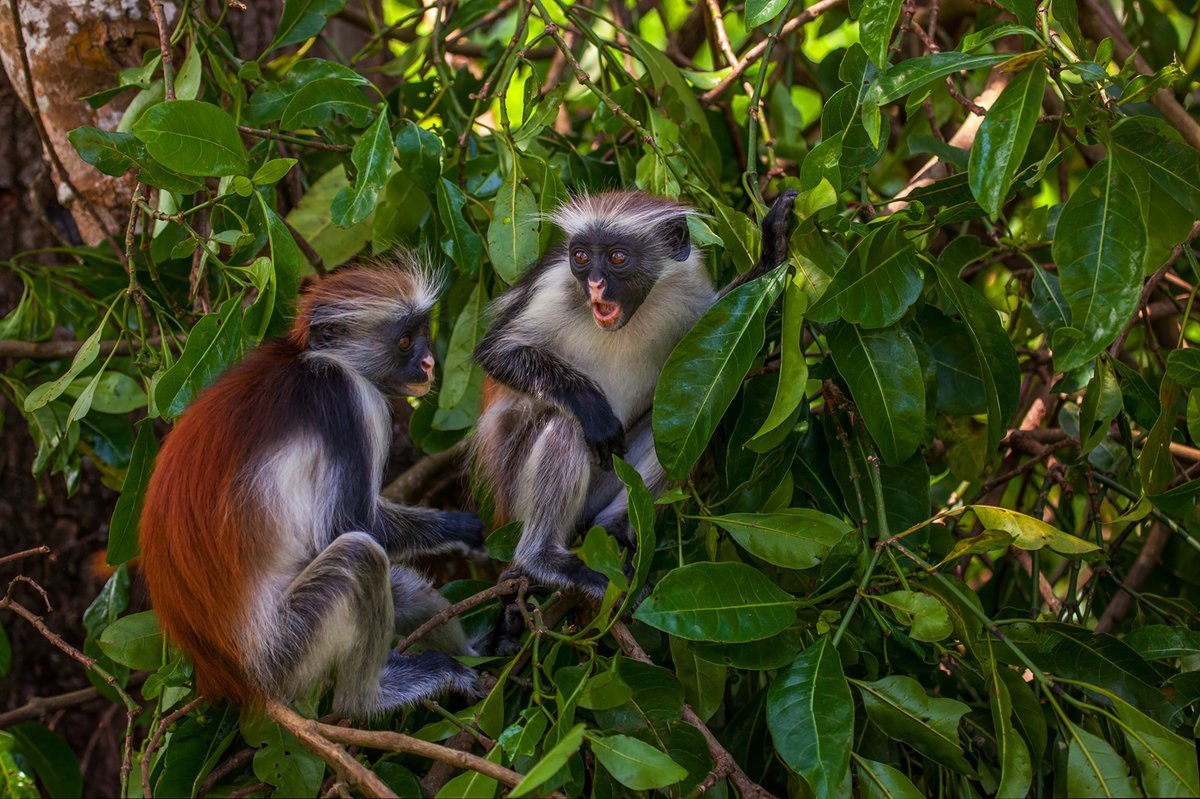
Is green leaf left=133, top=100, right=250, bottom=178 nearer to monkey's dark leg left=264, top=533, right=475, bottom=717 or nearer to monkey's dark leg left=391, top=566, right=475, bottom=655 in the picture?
monkey's dark leg left=264, top=533, right=475, bottom=717

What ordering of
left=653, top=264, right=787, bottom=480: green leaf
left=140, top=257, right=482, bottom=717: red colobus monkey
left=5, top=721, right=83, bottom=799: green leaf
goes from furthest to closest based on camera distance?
1. left=5, top=721, right=83, bottom=799: green leaf
2. left=140, top=257, right=482, bottom=717: red colobus monkey
3. left=653, top=264, right=787, bottom=480: green leaf

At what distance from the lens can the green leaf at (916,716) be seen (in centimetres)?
282

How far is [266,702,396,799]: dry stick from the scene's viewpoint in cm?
256

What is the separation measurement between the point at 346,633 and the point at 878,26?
2.26m

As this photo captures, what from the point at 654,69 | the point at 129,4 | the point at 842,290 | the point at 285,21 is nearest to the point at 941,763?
the point at 842,290

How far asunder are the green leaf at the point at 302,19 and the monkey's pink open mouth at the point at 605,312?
4.96 feet

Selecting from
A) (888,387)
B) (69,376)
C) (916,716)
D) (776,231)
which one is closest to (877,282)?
(888,387)

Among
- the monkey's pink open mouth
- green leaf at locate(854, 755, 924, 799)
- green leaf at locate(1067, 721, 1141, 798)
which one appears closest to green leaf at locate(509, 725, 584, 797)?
green leaf at locate(854, 755, 924, 799)

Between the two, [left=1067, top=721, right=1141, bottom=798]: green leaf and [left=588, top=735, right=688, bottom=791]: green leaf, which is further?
[left=1067, top=721, right=1141, bottom=798]: green leaf

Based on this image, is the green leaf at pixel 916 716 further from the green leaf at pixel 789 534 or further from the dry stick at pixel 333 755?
the dry stick at pixel 333 755

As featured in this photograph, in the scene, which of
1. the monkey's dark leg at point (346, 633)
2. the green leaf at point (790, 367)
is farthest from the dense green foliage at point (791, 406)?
the monkey's dark leg at point (346, 633)

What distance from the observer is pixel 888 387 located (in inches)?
123

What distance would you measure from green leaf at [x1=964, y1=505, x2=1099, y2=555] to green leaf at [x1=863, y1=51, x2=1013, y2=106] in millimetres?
1025

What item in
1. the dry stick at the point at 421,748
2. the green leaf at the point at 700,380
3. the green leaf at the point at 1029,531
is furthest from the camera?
the green leaf at the point at 700,380
